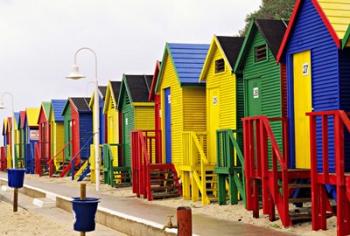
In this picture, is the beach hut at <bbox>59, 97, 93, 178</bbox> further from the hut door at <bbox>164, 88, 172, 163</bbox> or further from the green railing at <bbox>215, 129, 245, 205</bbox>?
the green railing at <bbox>215, 129, 245, 205</bbox>

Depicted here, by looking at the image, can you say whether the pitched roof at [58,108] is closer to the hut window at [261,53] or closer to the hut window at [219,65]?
the hut window at [219,65]

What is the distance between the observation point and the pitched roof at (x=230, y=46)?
2035 centimetres

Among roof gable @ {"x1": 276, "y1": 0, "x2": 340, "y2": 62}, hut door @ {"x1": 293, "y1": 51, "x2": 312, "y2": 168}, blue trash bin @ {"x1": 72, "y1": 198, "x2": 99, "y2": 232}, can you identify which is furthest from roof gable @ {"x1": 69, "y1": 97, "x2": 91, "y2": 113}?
blue trash bin @ {"x1": 72, "y1": 198, "x2": 99, "y2": 232}

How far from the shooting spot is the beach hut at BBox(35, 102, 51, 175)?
46.0 meters

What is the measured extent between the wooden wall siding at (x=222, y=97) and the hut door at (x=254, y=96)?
2.95ft

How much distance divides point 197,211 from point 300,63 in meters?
5.09

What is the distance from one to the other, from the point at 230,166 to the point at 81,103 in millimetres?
22683

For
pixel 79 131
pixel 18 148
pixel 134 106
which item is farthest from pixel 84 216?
pixel 18 148

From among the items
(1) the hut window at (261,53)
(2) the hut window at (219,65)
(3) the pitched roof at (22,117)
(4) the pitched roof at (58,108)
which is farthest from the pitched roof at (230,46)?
(3) the pitched roof at (22,117)

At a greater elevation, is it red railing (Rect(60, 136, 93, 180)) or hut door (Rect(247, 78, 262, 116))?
hut door (Rect(247, 78, 262, 116))

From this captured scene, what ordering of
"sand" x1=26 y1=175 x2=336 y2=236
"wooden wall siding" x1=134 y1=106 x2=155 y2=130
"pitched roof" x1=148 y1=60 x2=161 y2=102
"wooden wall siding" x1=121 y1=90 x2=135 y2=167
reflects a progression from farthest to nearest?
1. "wooden wall siding" x1=121 y1=90 x2=135 y2=167
2. "wooden wall siding" x1=134 y1=106 x2=155 y2=130
3. "pitched roof" x1=148 y1=60 x2=161 y2=102
4. "sand" x1=26 y1=175 x2=336 y2=236

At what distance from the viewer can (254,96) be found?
742 inches

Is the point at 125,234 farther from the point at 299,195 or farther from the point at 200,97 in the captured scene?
the point at 200,97

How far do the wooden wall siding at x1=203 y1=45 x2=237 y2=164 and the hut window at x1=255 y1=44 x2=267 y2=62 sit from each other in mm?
1420
